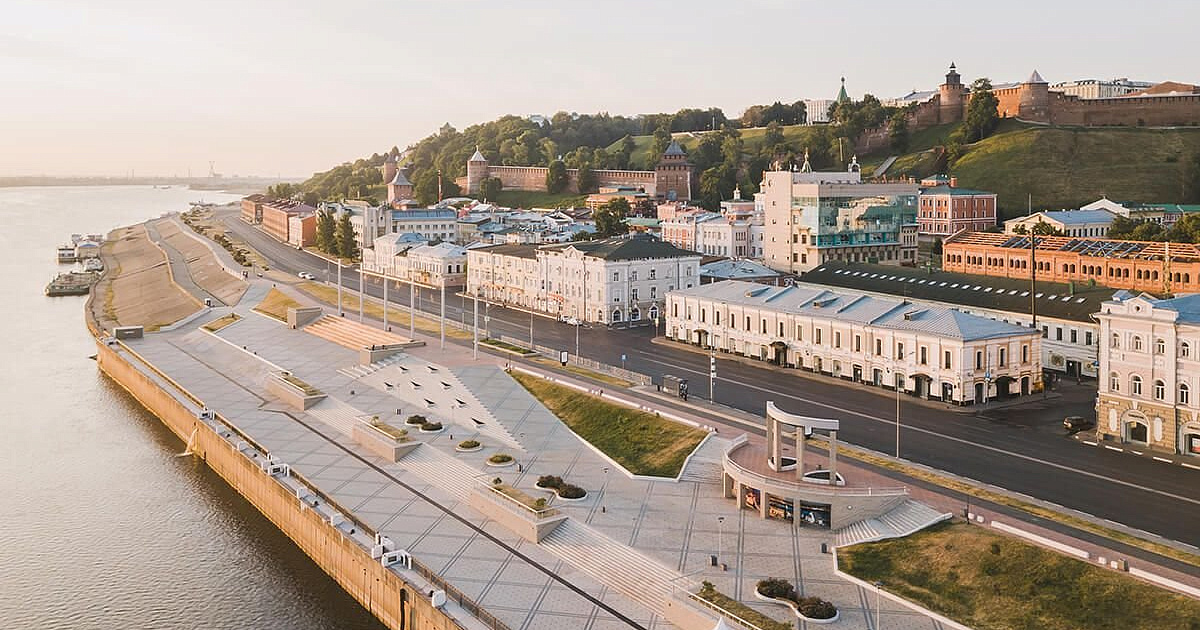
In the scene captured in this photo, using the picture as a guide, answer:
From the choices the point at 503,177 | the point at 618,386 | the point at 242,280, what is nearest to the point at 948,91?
the point at 503,177

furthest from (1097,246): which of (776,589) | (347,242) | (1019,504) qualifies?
(347,242)

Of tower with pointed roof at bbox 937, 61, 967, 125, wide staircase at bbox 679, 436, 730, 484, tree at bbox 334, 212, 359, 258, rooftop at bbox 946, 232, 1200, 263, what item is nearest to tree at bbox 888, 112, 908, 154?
tower with pointed roof at bbox 937, 61, 967, 125

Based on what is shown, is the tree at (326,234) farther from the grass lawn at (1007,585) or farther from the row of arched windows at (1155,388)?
the grass lawn at (1007,585)

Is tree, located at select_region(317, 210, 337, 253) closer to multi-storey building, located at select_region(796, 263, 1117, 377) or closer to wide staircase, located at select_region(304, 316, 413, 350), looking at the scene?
wide staircase, located at select_region(304, 316, 413, 350)

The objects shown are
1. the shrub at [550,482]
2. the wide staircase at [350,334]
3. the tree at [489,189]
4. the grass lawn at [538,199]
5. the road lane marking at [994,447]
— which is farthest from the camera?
the tree at [489,189]

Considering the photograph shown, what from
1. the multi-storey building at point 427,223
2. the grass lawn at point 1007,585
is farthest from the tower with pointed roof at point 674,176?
the grass lawn at point 1007,585

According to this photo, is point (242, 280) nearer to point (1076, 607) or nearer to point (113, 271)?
point (113, 271)

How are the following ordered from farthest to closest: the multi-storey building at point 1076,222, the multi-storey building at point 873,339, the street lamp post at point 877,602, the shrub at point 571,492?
the multi-storey building at point 1076,222, the multi-storey building at point 873,339, the shrub at point 571,492, the street lamp post at point 877,602

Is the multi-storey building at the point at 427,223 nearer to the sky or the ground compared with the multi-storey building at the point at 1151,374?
nearer to the sky

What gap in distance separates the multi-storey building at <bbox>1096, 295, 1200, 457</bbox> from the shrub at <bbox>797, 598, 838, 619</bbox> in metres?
22.6

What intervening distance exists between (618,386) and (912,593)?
27467mm

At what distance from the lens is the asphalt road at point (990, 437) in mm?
36219

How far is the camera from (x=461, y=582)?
1248 inches

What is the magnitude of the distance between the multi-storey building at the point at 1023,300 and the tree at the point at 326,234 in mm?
85733
